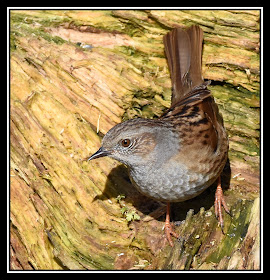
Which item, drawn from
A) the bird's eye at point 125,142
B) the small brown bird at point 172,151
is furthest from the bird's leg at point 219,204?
the bird's eye at point 125,142

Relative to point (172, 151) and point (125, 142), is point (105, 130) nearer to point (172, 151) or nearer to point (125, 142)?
point (125, 142)

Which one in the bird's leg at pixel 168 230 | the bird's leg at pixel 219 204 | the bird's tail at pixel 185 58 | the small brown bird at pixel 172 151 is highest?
the bird's tail at pixel 185 58

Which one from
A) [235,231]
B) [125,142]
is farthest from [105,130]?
[235,231]

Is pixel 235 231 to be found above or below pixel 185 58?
below

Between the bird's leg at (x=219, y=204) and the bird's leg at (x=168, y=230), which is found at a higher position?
the bird's leg at (x=219, y=204)

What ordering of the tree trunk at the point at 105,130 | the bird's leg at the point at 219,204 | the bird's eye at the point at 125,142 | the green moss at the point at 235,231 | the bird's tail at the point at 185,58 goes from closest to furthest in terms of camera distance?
the bird's eye at the point at 125,142, the green moss at the point at 235,231, the tree trunk at the point at 105,130, the bird's leg at the point at 219,204, the bird's tail at the point at 185,58

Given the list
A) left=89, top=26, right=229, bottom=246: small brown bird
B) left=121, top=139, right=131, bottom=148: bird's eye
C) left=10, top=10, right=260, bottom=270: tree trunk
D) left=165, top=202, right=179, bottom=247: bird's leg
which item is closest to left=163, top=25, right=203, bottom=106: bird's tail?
left=10, top=10, right=260, bottom=270: tree trunk

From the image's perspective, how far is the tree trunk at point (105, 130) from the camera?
544 centimetres

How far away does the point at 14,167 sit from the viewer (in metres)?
5.97

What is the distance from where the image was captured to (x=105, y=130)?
603cm

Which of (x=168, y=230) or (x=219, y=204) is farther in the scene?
(x=219, y=204)

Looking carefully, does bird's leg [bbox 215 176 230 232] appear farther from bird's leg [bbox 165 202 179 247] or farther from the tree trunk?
bird's leg [bbox 165 202 179 247]

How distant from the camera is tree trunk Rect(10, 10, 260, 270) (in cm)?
544

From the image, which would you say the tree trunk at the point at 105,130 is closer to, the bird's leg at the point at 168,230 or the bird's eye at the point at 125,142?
the bird's leg at the point at 168,230
